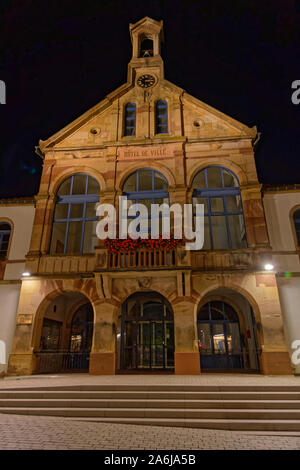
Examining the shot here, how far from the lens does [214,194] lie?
595 inches

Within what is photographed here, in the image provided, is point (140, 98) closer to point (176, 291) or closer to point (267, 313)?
point (176, 291)

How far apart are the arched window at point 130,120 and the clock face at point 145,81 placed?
4.60 ft

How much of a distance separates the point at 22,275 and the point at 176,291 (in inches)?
293

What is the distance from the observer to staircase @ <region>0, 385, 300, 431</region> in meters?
6.90

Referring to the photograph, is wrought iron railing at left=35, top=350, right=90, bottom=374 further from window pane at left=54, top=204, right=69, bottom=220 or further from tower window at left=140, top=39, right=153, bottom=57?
tower window at left=140, top=39, right=153, bottom=57

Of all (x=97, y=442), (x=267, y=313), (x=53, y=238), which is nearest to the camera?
(x=97, y=442)

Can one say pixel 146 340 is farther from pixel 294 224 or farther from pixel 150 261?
pixel 294 224

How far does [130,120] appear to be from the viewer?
17.5 metres

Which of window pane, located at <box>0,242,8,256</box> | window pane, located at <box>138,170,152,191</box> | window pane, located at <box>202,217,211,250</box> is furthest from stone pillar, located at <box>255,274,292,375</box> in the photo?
window pane, located at <box>0,242,8,256</box>

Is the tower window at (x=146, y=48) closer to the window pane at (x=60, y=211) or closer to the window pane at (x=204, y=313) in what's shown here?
the window pane at (x=60, y=211)

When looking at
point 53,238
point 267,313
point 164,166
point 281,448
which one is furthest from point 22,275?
point 281,448

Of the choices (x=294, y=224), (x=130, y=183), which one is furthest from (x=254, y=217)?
(x=130, y=183)

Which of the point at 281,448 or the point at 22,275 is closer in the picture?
the point at 281,448

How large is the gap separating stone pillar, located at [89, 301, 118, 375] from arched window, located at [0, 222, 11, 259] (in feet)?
20.6
